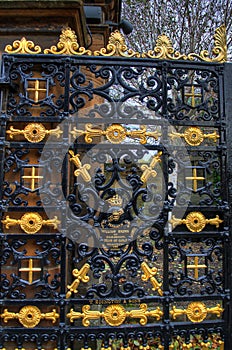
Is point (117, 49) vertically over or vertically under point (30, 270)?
over

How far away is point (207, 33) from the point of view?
8.99 meters

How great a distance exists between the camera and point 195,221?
2.42 meters

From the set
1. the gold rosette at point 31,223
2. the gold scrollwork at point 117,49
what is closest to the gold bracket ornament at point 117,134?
the gold scrollwork at point 117,49

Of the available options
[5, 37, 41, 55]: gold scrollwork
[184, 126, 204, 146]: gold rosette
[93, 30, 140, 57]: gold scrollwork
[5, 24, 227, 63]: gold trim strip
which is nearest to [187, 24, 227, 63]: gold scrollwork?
[5, 24, 227, 63]: gold trim strip

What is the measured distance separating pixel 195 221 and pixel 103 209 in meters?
0.73

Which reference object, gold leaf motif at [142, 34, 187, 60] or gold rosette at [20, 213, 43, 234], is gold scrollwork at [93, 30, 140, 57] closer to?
gold leaf motif at [142, 34, 187, 60]

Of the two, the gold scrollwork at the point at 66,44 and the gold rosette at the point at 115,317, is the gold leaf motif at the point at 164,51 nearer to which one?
the gold scrollwork at the point at 66,44

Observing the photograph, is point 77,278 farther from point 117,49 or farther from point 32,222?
point 117,49

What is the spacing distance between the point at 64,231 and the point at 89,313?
63 centimetres

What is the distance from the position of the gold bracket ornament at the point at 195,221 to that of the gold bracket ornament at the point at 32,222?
3.00 ft

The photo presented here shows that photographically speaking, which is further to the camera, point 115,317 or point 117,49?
point 117,49

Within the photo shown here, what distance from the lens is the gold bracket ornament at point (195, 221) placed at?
7.86 feet

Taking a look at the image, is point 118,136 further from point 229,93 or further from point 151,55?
point 229,93

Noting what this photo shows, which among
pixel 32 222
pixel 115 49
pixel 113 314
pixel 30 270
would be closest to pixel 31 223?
pixel 32 222
